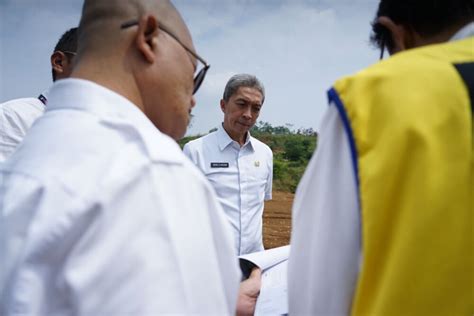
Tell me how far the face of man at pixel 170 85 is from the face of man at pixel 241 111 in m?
2.79

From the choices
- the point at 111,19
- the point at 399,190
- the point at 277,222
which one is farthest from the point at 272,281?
the point at 277,222

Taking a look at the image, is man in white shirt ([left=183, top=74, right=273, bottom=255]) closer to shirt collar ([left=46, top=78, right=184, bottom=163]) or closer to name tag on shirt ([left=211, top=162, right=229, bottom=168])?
name tag on shirt ([left=211, top=162, right=229, bottom=168])

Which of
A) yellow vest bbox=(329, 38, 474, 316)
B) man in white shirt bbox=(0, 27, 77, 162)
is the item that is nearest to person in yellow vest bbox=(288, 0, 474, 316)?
yellow vest bbox=(329, 38, 474, 316)

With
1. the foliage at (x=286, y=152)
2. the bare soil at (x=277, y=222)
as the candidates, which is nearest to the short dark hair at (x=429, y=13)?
the bare soil at (x=277, y=222)

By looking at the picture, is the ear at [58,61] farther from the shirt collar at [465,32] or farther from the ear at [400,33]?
the shirt collar at [465,32]

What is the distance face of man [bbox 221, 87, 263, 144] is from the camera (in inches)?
161

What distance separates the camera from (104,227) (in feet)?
2.63

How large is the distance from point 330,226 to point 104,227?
1.74 feet

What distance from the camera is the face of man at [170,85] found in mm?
1161

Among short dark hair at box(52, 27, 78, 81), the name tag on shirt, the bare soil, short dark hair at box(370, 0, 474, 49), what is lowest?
the bare soil

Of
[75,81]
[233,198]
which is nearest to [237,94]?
[233,198]

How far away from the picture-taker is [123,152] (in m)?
0.89

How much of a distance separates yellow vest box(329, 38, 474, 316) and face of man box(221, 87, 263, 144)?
317 cm

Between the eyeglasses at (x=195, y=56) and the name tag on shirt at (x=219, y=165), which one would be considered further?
the name tag on shirt at (x=219, y=165)
